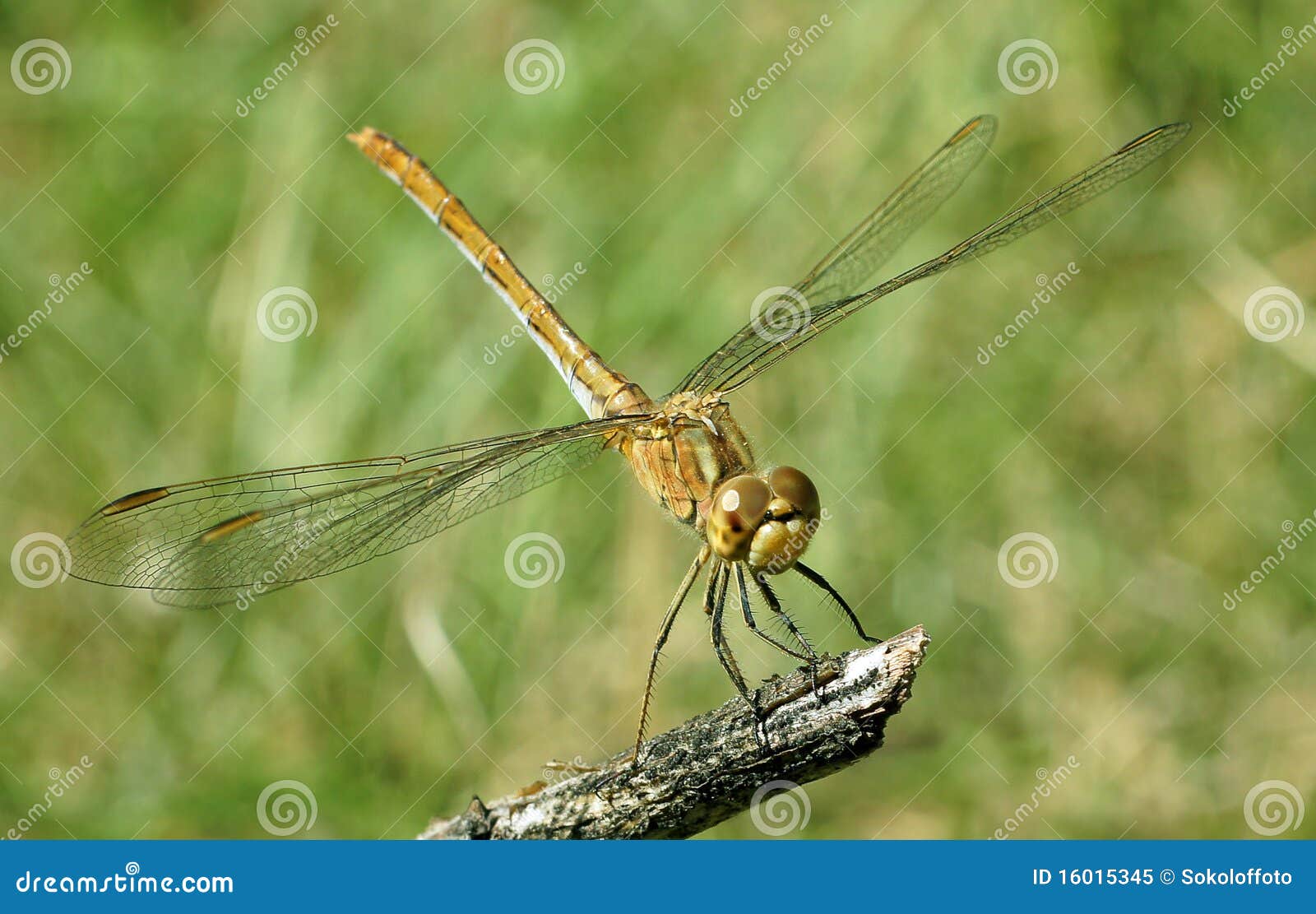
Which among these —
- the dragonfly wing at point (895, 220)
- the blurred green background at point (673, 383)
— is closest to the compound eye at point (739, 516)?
the dragonfly wing at point (895, 220)

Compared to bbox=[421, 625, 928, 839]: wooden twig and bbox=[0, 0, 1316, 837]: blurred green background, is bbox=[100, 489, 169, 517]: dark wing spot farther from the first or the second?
bbox=[0, 0, 1316, 837]: blurred green background

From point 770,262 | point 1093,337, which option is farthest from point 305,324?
point 1093,337

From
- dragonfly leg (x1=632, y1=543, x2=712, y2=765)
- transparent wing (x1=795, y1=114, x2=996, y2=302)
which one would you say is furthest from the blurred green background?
dragonfly leg (x1=632, y1=543, x2=712, y2=765)

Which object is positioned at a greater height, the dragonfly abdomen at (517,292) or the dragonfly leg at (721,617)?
the dragonfly abdomen at (517,292)

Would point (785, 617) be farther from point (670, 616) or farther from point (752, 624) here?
point (670, 616)

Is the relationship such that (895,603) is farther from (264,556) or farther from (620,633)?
(264,556)

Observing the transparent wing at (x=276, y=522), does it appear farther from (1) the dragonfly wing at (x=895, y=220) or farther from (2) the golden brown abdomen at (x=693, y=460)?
(1) the dragonfly wing at (x=895, y=220)

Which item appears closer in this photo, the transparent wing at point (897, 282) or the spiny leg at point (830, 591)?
the spiny leg at point (830, 591)
